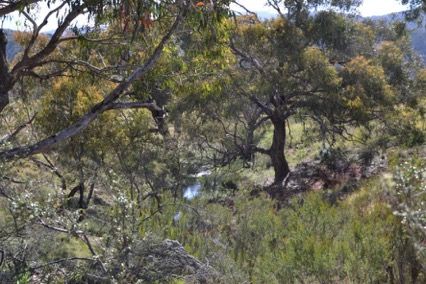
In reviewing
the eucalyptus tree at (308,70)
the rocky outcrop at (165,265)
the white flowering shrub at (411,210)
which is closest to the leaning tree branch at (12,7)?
the rocky outcrop at (165,265)

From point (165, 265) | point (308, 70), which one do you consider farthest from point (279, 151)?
point (165, 265)

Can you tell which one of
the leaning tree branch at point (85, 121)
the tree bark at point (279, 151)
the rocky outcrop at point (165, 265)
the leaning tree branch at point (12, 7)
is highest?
the leaning tree branch at point (12, 7)

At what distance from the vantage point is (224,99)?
50.9ft

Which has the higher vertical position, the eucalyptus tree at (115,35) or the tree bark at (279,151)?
the eucalyptus tree at (115,35)

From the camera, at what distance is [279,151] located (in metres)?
17.6

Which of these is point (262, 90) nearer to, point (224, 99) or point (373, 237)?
point (224, 99)

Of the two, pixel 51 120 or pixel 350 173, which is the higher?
pixel 51 120

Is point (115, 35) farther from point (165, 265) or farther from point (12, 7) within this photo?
point (165, 265)

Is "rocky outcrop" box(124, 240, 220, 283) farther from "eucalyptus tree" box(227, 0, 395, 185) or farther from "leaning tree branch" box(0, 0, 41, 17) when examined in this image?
"eucalyptus tree" box(227, 0, 395, 185)

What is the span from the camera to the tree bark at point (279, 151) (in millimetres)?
17391

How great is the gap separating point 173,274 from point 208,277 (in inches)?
26.1

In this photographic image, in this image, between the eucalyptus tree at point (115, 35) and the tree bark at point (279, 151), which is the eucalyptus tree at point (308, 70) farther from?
the eucalyptus tree at point (115, 35)

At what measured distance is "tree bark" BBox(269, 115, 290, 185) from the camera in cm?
1739

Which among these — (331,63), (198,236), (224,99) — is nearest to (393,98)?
(331,63)
